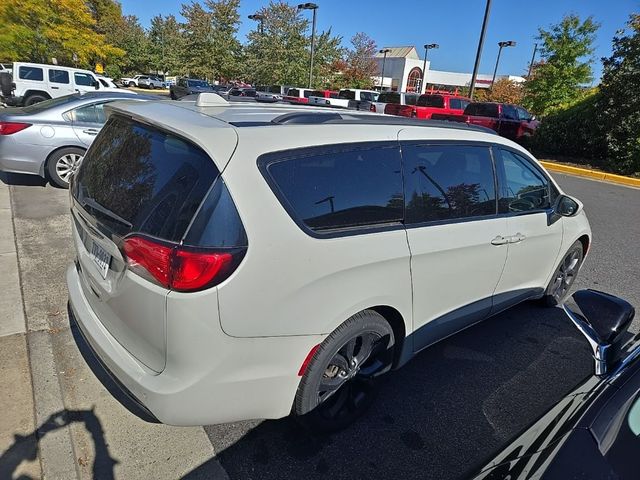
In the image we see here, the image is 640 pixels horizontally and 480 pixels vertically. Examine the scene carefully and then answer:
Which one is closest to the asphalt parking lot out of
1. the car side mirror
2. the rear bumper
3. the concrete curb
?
the rear bumper

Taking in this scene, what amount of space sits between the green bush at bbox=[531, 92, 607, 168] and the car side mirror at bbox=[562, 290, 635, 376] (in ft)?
45.5

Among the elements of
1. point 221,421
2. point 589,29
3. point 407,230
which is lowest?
point 221,421

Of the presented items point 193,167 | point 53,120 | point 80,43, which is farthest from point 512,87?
point 193,167

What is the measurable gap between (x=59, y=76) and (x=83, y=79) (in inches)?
36.0

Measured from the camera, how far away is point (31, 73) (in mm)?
16562

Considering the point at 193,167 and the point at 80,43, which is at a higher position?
the point at 80,43

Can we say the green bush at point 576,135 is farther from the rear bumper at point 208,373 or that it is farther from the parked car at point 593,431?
the rear bumper at point 208,373

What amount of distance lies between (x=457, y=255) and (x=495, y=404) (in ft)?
3.50

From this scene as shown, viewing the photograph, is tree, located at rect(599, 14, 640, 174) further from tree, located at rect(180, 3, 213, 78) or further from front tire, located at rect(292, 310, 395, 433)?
tree, located at rect(180, 3, 213, 78)

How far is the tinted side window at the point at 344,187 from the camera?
1.91 meters

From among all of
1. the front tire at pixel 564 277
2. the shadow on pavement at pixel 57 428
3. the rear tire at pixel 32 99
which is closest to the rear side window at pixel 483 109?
the front tire at pixel 564 277

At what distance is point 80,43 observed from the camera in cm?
2534

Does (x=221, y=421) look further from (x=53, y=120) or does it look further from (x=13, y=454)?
(x=53, y=120)

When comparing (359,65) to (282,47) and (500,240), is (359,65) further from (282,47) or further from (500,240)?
(500,240)
